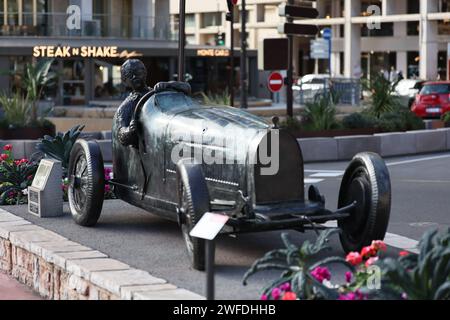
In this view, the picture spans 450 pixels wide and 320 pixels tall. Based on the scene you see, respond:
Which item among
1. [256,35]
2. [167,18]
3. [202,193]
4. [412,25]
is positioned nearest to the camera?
[202,193]

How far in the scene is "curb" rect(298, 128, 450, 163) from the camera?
77.9ft

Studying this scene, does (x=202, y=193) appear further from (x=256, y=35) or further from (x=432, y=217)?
(x=256, y=35)

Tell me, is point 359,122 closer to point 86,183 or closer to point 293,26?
point 293,26

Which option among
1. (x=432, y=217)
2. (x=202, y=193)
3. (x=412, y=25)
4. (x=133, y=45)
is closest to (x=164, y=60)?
(x=133, y=45)

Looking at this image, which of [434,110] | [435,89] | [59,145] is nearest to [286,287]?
[59,145]

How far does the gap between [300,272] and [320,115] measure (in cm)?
1807

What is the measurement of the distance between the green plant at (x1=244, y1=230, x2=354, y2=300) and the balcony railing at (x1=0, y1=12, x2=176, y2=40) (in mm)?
45203

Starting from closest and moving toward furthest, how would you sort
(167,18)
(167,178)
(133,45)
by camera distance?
(167,178) → (133,45) → (167,18)

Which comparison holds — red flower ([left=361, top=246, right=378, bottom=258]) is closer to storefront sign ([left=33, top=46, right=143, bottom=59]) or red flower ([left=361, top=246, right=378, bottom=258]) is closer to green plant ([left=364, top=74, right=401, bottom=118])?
green plant ([left=364, top=74, right=401, bottom=118])

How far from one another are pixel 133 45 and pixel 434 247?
47128 millimetres

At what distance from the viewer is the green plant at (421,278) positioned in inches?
268

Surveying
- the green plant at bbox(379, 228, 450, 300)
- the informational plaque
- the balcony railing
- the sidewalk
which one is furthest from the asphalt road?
the balcony railing

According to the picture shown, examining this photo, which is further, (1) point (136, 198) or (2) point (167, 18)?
(2) point (167, 18)

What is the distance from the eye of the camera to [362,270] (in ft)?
24.2
